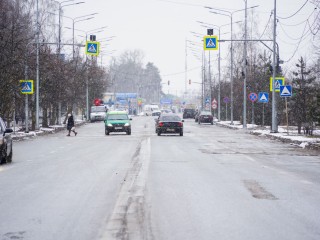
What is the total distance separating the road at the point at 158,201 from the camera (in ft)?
28.7

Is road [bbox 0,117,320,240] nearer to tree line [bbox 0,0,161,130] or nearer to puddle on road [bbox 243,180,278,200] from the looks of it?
puddle on road [bbox 243,180,278,200]

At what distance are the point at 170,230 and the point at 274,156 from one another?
17737mm

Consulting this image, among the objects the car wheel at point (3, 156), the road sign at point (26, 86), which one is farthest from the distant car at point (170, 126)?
the car wheel at point (3, 156)

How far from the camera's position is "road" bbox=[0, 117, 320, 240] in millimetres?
8758

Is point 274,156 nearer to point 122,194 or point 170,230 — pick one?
point 122,194

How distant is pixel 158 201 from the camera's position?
1173cm

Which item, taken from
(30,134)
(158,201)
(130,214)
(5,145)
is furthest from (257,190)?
(30,134)

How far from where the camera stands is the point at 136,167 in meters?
19.4

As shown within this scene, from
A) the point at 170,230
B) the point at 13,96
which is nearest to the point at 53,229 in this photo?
the point at 170,230

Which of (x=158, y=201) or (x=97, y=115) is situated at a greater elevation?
(x=97, y=115)

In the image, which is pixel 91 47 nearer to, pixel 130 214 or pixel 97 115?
pixel 97 115

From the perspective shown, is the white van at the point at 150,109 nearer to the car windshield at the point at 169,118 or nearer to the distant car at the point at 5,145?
the car windshield at the point at 169,118

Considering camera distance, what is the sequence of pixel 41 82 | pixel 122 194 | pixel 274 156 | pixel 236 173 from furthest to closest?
pixel 41 82
pixel 274 156
pixel 236 173
pixel 122 194

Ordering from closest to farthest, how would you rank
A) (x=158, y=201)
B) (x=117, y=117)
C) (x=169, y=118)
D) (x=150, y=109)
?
(x=158, y=201)
(x=169, y=118)
(x=117, y=117)
(x=150, y=109)
